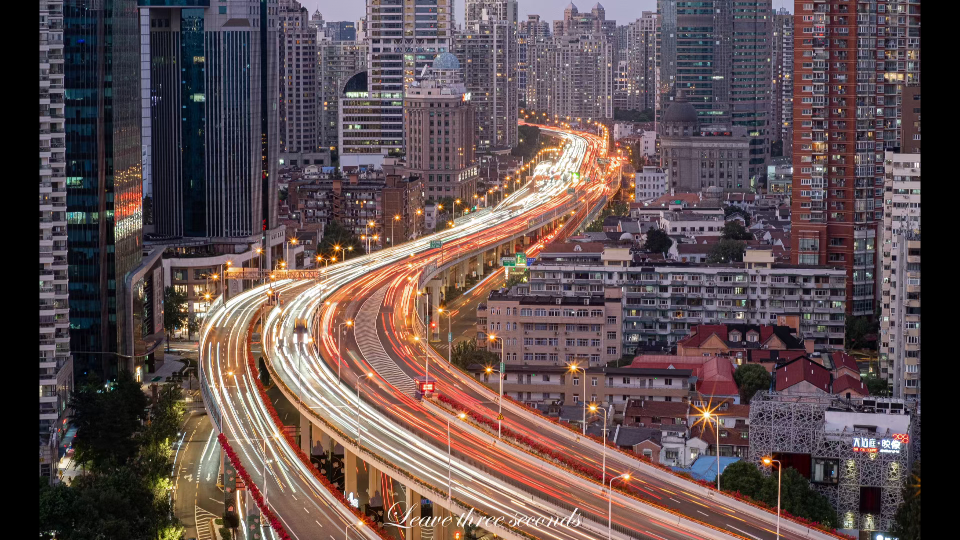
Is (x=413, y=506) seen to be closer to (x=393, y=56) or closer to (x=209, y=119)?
(x=209, y=119)

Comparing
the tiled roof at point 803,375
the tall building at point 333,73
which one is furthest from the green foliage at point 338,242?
the tall building at point 333,73

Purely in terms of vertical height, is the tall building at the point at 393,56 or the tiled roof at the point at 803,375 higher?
the tall building at the point at 393,56

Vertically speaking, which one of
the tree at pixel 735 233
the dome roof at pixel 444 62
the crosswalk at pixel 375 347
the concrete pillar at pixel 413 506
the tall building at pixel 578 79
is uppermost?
the tall building at pixel 578 79

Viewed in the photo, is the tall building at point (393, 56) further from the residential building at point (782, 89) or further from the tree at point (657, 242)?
the tree at point (657, 242)

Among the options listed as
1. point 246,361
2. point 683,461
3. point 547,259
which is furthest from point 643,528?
point 547,259

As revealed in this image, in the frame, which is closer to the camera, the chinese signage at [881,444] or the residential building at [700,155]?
the chinese signage at [881,444]

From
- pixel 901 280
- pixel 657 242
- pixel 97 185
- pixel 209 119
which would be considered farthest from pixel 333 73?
pixel 901 280

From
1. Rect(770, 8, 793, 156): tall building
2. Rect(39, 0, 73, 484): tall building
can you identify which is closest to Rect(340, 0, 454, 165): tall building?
Rect(770, 8, 793, 156): tall building
